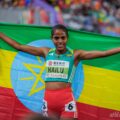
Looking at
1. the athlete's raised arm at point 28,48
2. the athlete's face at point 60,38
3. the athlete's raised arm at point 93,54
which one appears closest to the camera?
the athlete's face at point 60,38

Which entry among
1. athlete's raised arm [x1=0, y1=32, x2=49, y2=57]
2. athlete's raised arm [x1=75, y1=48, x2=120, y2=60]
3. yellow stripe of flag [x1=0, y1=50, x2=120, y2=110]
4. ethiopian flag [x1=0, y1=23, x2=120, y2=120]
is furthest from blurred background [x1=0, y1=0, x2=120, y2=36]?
athlete's raised arm [x1=75, y1=48, x2=120, y2=60]

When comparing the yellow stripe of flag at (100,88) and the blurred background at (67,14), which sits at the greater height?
the blurred background at (67,14)

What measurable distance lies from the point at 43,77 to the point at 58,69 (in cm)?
88

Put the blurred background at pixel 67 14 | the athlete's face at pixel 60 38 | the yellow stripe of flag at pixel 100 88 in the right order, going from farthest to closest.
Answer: the blurred background at pixel 67 14 < the yellow stripe of flag at pixel 100 88 < the athlete's face at pixel 60 38

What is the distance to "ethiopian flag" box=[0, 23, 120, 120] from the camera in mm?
6406

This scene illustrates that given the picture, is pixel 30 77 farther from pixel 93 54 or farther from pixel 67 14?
pixel 67 14

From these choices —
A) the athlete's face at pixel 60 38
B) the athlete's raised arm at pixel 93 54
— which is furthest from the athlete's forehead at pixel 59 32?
the athlete's raised arm at pixel 93 54

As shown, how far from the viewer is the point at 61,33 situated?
5609 mm

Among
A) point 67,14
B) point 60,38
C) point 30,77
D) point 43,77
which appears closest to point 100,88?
point 43,77

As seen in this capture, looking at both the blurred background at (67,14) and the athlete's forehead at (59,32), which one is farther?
the blurred background at (67,14)

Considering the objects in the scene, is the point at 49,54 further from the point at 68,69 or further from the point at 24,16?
the point at 24,16

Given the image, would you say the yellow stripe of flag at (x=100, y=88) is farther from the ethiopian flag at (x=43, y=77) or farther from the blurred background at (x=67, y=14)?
the blurred background at (x=67, y=14)

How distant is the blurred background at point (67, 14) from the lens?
605 inches

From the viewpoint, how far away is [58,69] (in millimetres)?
5625
